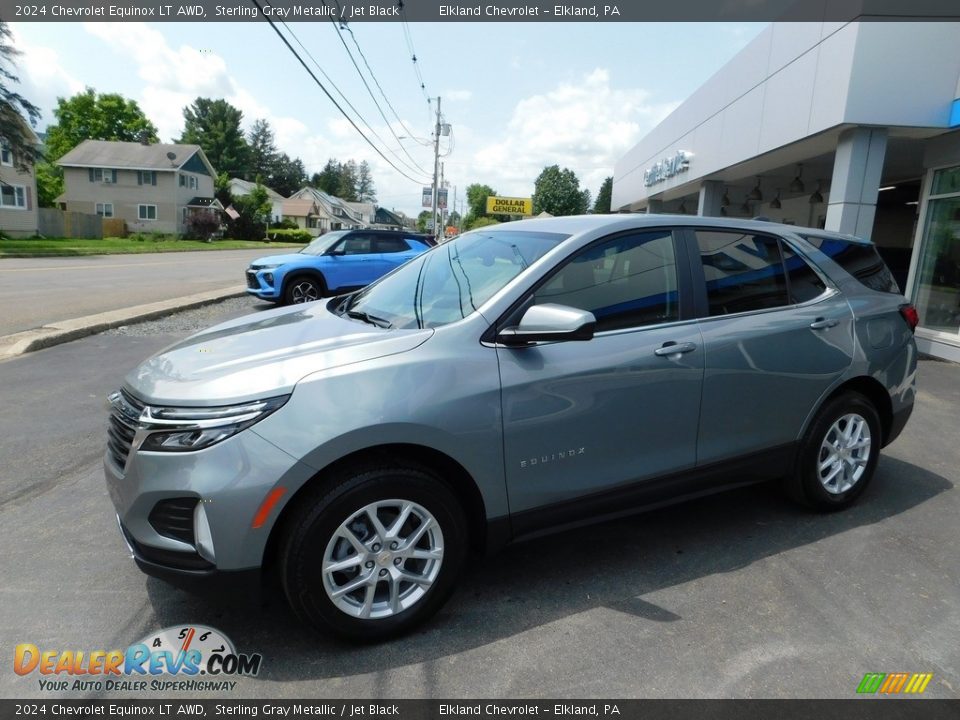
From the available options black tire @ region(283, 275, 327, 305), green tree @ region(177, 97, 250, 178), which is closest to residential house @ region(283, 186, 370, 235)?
green tree @ region(177, 97, 250, 178)

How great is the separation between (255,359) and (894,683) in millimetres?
2904

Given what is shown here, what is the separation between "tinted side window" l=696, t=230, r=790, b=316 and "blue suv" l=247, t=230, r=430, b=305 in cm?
883

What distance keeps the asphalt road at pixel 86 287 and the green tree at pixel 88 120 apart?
201ft

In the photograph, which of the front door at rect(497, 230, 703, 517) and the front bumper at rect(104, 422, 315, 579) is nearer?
the front bumper at rect(104, 422, 315, 579)

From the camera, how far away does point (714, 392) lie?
3363 millimetres

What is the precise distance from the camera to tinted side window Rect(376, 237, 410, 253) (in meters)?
13.4

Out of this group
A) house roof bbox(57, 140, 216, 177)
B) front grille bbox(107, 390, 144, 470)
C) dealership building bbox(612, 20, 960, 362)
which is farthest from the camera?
house roof bbox(57, 140, 216, 177)

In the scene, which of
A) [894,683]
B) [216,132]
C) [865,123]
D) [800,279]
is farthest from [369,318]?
[216,132]

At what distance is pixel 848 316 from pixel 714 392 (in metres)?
1.26

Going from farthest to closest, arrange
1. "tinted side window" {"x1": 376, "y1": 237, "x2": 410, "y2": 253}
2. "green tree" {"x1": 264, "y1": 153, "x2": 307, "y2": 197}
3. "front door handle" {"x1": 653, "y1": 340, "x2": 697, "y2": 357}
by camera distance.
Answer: "green tree" {"x1": 264, "y1": 153, "x2": 307, "y2": 197} → "tinted side window" {"x1": 376, "y1": 237, "x2": 410, "y2": 253} → "front door handle" {"x1": 653, "y1": 340, "x2": 697, "y2": 357}

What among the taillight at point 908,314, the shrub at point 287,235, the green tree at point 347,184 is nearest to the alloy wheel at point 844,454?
the taillight at point 908,314

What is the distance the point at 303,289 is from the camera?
12.4m

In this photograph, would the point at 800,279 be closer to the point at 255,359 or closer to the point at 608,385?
the point at 608,385

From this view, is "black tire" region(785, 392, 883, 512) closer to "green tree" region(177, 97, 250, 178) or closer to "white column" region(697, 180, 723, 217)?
"white column" region(697, 180, 723, 217)
